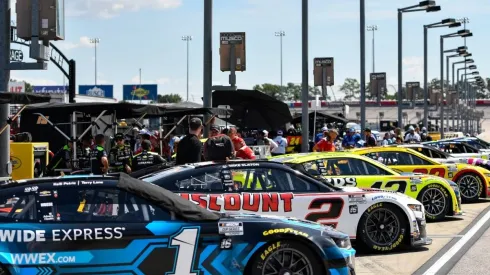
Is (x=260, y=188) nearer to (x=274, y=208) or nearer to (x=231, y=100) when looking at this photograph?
(x=274, y=208)

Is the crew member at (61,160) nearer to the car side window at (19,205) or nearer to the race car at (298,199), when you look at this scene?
the race car at (298,199)

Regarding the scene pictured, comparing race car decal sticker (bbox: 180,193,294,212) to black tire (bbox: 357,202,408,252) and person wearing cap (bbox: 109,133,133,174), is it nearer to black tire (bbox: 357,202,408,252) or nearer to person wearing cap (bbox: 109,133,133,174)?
black tire (bbox: 357,202,408,252)

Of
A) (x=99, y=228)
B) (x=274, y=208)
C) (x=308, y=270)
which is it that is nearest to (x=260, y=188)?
(x=274, y=208)

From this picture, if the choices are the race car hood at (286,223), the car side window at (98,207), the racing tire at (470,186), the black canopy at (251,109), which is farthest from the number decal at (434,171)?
the car side window at (98,207)

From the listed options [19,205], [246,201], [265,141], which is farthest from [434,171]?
[19,205]

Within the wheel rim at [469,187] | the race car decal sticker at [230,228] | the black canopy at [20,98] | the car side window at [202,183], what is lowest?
the wheel rim at [469,187]

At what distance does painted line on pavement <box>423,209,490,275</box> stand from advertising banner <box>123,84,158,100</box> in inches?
4048

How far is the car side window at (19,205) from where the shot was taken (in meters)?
6.74

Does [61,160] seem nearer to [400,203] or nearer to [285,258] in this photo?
[400,203]

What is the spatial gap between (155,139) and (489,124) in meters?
129

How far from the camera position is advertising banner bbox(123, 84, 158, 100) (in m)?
116

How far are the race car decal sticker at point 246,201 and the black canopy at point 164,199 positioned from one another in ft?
8.47

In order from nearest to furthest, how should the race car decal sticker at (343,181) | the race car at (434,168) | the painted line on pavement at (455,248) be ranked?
the painted line on pavement at (455,248) < the race car decal sticker at (343,181) < the race car at (434,168)

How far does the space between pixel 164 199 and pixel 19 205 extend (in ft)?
4.03
